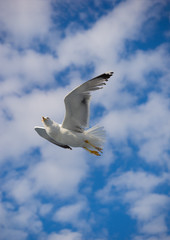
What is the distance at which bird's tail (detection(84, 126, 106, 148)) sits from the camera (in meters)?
10.8

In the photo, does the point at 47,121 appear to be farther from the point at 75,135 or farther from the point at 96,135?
the point at 96,135

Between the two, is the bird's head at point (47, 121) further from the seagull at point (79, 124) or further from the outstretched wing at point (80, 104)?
the outstretched wing at point (80, 104)

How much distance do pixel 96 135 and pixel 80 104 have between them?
1.40 m

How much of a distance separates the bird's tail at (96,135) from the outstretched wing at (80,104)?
30 cm

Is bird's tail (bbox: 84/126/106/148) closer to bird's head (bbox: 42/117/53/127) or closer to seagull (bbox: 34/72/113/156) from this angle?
seagull (bbox: 34/72/113/156)

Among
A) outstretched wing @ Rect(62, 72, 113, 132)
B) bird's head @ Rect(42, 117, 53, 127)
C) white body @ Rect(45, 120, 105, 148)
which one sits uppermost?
outstretched wing @ Rect(62, 72, 113, 132)

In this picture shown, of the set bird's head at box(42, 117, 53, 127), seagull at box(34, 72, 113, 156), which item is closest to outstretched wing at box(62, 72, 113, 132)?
seagull at box(34, 72, 113, 156)

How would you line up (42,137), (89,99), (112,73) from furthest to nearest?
(42,137)
(89,99)
(112,73)

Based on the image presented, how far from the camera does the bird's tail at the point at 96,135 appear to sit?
1083cm

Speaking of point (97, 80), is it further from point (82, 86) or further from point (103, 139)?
point (103, 139)

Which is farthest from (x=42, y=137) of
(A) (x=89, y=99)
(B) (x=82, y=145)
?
(A) (x=89, y=99)

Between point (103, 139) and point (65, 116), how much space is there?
1676 mm

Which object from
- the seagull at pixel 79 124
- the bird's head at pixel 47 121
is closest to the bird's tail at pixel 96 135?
the seagull at pixel 79 124

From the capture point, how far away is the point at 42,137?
12250 millimetres
